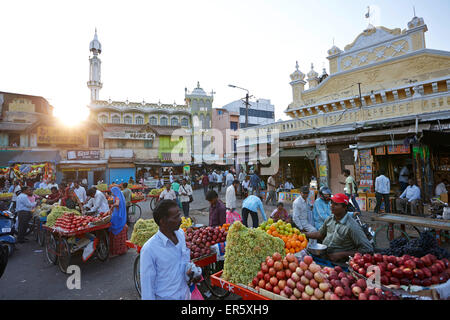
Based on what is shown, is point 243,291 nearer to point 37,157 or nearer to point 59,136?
point 37,157

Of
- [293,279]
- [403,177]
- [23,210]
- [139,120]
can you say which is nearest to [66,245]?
[23,210]

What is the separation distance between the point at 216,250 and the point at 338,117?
11.2m

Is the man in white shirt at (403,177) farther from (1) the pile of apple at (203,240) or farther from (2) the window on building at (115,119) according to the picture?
(2) the window on building at (115,119)

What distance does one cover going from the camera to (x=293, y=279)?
2.66 metres

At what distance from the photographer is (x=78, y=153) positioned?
26172 millimetres

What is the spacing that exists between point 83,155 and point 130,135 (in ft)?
19.0

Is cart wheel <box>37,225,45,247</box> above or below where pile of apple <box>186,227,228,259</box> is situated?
below

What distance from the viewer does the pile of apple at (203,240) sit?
4020mm

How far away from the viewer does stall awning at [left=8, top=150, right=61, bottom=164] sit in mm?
22266

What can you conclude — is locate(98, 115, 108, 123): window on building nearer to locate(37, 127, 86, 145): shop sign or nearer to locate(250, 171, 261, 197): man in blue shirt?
locate(37, 127, 86, 145): shop sign

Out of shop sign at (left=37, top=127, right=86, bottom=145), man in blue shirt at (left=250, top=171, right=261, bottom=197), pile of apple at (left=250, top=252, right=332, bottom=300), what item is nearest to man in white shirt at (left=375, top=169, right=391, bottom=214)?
man in blue shirt at (left=250, top=171, right=261, bottom=197)

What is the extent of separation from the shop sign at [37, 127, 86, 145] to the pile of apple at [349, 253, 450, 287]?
30.7 m

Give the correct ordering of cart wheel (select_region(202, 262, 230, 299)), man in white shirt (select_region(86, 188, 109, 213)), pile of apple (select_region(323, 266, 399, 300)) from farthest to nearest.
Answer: man in white shirt (select_region(86, 188, 109, 213)), cart wheel (select_region(202, 262, 230, 299)), pile of apple (select_region(323, 266, 399, 300))

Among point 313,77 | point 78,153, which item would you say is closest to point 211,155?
point 78,153
